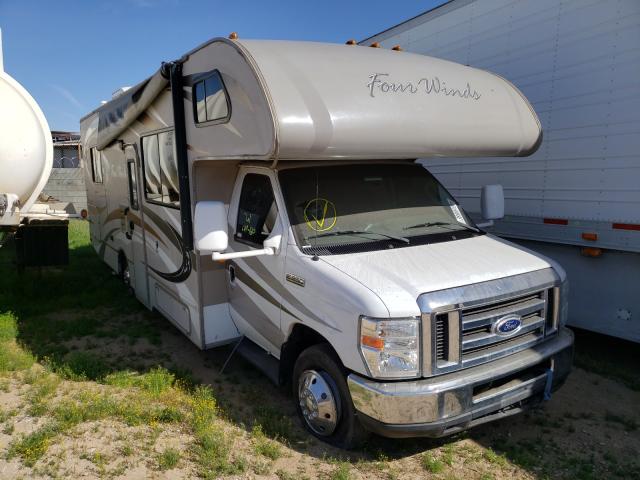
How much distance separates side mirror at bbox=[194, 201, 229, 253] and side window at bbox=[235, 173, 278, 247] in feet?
1.57

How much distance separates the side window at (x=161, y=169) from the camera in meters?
5.00

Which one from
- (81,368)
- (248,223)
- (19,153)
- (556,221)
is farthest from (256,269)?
(19,153)

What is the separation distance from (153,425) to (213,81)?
9.29ft

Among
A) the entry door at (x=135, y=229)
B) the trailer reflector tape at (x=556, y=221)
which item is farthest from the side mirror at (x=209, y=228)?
the trailer reflector tape at (x=556, y=221)

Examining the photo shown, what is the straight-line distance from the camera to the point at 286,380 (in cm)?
417

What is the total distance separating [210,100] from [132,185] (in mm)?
2820

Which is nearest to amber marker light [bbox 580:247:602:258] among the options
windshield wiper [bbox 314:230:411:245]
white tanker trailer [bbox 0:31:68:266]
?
windshield wiper [bbox 314:230:411:245]

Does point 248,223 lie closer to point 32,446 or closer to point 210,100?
point 210,100

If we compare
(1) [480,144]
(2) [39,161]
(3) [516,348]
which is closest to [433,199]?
(1) [480,144]

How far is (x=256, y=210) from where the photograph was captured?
4301 millimetres

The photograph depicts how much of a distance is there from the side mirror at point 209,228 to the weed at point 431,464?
7.06 feet

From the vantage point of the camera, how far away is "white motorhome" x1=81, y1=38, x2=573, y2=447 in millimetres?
3197

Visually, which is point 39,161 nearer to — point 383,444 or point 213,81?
point 213,81

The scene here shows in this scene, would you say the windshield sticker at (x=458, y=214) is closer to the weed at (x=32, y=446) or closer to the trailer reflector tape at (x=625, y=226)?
the trailer reflector tape at (x=625, y=226)
